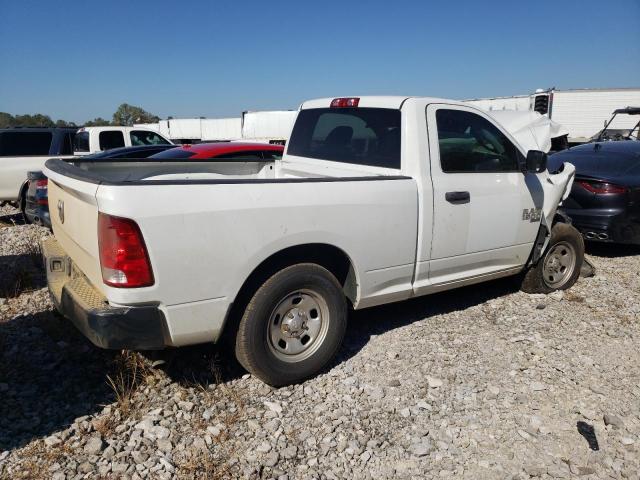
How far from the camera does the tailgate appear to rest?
287cm

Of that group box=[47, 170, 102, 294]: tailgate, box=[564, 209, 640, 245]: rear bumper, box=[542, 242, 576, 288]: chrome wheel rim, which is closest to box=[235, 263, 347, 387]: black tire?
box=[47, 170, 102, 294]: tailgate

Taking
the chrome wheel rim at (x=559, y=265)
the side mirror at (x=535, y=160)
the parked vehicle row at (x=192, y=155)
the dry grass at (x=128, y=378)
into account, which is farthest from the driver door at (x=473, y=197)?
the parked vehicle row at (x=192, y=155)

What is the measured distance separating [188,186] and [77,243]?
3.18ft

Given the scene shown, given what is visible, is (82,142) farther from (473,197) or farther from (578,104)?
(578,104)

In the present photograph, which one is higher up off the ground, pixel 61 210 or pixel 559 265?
pixel 61 210

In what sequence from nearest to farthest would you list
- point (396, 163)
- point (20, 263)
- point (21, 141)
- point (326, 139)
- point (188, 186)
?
point (188, 186) → point (396, 163) → point (326, 139) → point (20, 263) → point (21, 141)

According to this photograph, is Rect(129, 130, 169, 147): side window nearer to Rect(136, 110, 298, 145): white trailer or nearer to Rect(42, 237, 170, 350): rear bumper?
Rect(42, 237, 170, 350): rear bumper

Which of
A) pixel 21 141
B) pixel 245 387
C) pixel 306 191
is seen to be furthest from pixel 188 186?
pixel 21 141

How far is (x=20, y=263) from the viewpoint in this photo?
20.9ft

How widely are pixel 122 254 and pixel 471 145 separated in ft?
9.72

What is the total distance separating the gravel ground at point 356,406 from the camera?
278cm

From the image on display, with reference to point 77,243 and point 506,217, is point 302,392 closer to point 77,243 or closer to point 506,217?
point 77,243

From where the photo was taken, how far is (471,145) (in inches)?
169

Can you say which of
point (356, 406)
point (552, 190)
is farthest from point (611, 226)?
point (356, 406)
